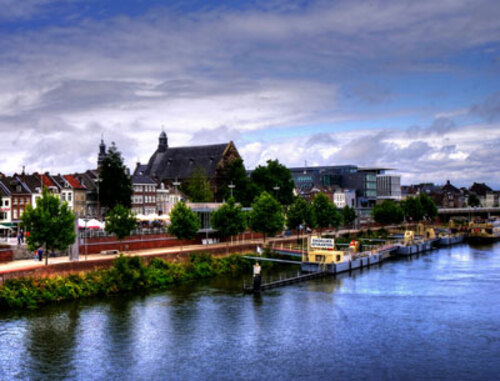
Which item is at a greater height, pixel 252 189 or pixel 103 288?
pixel 252 189

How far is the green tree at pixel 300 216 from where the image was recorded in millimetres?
106812

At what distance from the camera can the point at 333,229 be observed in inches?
5167

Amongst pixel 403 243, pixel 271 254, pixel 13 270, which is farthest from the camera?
pixel 403 243

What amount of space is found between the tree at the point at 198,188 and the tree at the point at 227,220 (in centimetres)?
4379

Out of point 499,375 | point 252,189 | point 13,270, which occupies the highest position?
point 252,189

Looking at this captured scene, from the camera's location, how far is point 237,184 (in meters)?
139

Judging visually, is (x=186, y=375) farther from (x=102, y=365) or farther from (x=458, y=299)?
(x=458, y=299)

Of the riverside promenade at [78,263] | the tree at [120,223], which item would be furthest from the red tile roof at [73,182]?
the tree at [120,223]

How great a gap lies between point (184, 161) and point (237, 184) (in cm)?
2153

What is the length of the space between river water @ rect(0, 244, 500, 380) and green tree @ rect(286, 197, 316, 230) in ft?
141

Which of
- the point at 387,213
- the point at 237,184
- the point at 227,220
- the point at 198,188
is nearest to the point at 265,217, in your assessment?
the point at 227,220

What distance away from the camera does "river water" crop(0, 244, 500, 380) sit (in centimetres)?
3631

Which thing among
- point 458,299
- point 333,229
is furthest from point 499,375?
point 333,229

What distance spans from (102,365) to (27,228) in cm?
2583
